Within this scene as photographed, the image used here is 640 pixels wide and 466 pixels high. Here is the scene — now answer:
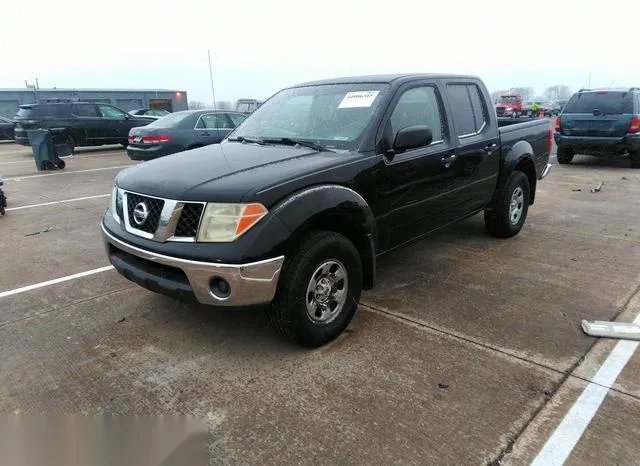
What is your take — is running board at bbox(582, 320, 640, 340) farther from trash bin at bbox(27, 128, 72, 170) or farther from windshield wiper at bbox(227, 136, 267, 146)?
trash bin at bbox(27, 128, 72, 170)

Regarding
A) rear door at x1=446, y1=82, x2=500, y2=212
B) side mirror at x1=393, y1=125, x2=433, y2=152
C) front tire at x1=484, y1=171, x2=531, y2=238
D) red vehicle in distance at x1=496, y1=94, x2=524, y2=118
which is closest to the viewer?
side mirror at x1=393, y1=125, x2=433, y2=152

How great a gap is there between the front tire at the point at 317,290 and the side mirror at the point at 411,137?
0.86m

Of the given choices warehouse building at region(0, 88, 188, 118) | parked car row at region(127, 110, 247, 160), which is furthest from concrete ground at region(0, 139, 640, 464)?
warehouse building at region(0, 88, 188, 118)

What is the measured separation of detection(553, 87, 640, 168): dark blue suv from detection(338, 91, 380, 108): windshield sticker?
29.7 feet

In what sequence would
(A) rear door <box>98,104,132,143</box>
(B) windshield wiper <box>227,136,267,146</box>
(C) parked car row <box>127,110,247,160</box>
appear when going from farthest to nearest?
(A) rear door <box>98,104,132,143</box> → (C) parked car row <box>127,110,247,160</box> → (B) windshield wiper <box>227,136,267,146</box>

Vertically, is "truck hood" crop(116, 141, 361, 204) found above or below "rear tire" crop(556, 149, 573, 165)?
above

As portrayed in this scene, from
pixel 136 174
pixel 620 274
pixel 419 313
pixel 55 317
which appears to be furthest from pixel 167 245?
pixel 620 274

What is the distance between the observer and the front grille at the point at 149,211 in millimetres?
3090

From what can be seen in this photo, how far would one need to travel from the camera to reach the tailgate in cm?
1064

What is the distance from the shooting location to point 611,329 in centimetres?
349

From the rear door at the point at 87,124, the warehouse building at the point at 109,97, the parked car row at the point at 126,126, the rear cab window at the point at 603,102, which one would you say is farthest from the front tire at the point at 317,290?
the warehouse building at the point at 109,97

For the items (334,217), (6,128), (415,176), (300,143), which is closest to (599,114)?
(415,176)

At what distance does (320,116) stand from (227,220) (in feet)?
5.20

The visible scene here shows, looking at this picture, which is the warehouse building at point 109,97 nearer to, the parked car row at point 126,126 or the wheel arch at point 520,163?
the parked car row at point 126,126
